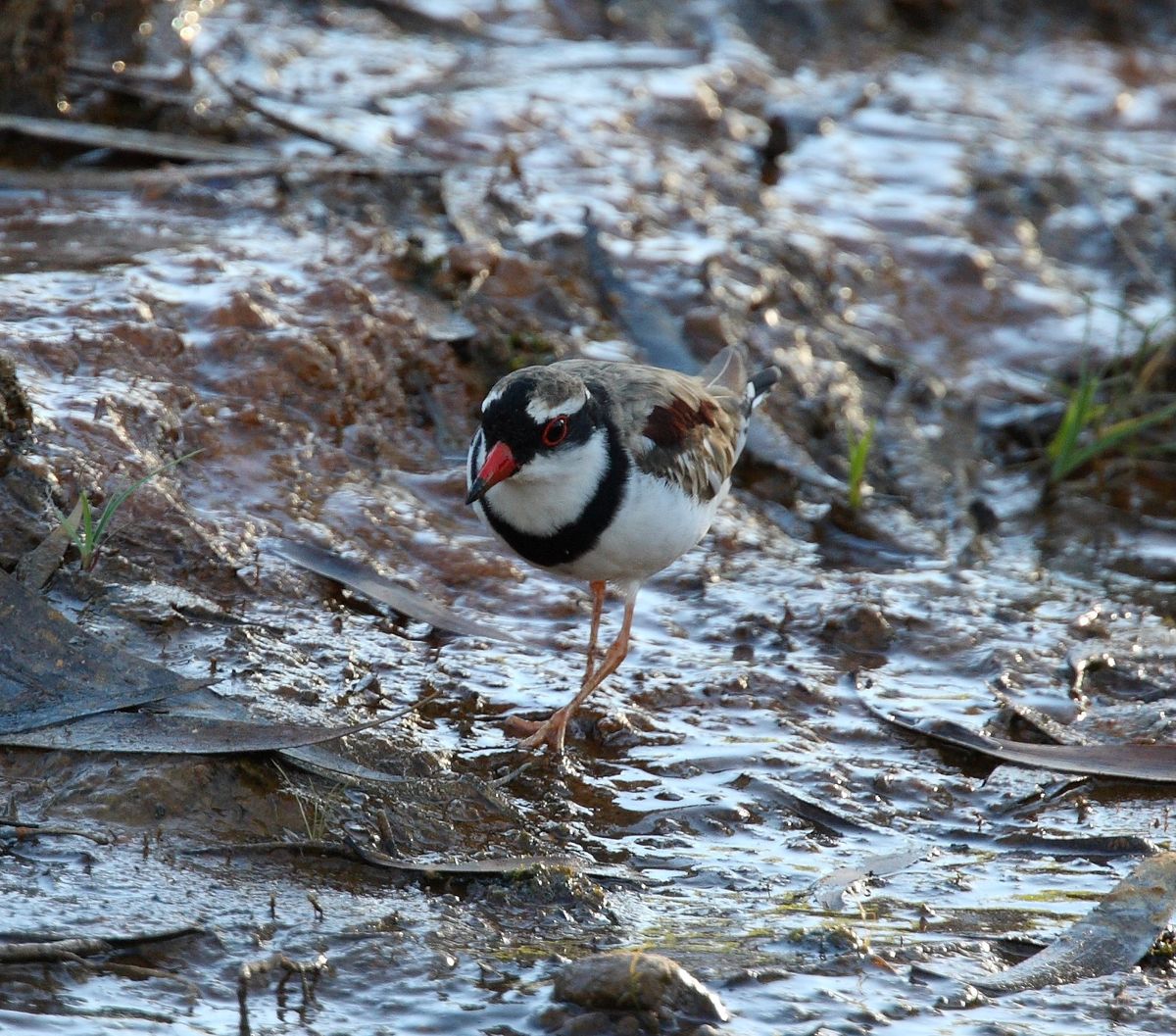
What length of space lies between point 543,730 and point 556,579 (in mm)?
1416

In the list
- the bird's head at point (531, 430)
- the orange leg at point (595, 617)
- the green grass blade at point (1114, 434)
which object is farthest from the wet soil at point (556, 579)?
the bird's head at point (531, 430)

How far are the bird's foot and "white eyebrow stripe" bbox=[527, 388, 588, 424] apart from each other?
0.97 metres

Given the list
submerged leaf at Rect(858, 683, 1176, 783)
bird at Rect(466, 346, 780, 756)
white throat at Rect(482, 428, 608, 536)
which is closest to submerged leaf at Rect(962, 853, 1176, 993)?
submerged leaf at Rect(858, 683, 1176, 783)

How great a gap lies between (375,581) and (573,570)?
834 millimetres

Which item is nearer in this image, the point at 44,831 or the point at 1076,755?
the point at 44,831

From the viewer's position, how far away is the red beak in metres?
5.16

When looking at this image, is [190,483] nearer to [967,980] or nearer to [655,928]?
[655,928]

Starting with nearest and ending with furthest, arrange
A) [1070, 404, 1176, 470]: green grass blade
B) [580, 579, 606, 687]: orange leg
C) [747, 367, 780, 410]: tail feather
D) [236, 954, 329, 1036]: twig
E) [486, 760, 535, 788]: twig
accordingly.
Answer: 1. [236, 954, 329, 1036]: twig
2. [486, 760, 535, 788]: twig
3. [580, 579, 606, 687]: orange leg
4. [747, 367, 780, 410]: tail feather
5. [1070, 404, 1176, 470]: green grass blade

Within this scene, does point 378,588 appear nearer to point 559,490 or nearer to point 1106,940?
point 559,490

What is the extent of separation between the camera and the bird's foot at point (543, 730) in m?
5.29

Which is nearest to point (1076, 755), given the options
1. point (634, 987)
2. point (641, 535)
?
point (641, 535)

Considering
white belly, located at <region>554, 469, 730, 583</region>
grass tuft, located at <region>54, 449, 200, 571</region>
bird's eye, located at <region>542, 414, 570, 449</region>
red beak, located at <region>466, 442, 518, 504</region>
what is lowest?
grass tuft, located at <region>54, 449, 200, 571</region>

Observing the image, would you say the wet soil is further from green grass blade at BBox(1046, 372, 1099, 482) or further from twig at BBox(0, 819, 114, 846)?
green grass blade at BBox(1046, 372, 1099, 482)

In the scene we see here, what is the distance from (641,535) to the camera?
5434 mm
